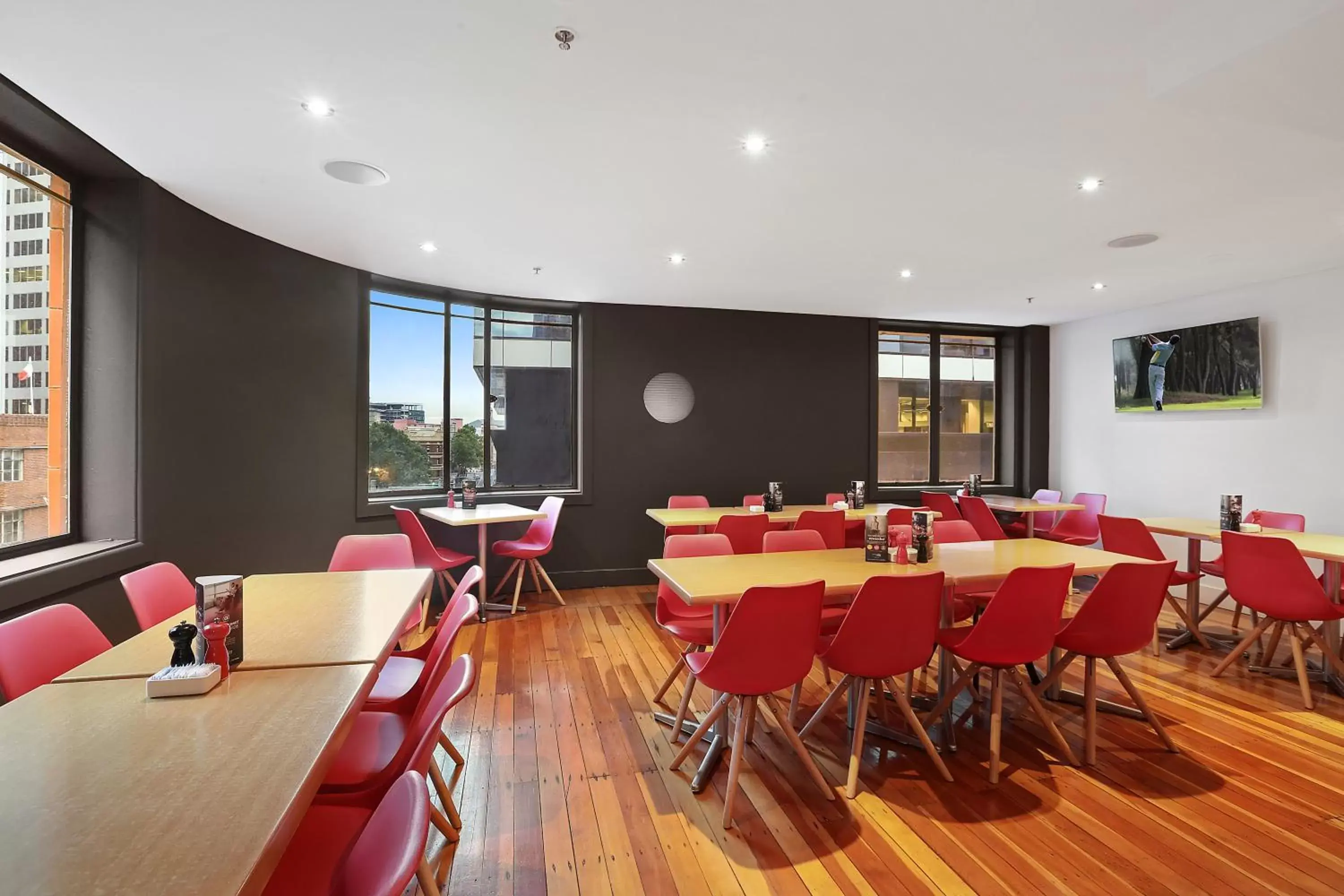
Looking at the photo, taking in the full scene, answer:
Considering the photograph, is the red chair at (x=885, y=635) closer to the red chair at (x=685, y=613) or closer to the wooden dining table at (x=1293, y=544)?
the red chair at (x=685, y=613)

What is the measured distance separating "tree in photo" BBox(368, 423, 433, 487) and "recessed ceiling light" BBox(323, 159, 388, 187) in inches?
105

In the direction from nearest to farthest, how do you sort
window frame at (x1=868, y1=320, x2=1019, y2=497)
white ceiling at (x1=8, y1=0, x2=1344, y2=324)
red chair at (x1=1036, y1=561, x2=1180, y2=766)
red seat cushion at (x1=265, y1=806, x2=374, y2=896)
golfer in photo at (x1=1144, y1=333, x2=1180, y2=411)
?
red seat cushion at (x1=265, y1=806, x2=374, y2=896) < white ceiling at (x1=8, y1=0, x2=1344, y2=324) < red chair at (x1=1036, y1=561, x2=1180, y2=766) < golfer in photo at (x1=1144, y1=333, x2=1180, y2=411) < window frame at (x1=868, y1=320, x2=1019, y2=497)

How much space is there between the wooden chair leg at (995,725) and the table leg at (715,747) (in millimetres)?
1182

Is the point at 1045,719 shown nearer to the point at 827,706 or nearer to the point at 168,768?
the point at 827,706

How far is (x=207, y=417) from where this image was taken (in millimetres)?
3830

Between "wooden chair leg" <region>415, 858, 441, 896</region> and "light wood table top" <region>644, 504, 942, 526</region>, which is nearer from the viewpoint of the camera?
"wooden chair leg" <region>415, 858, 441, 896</region>

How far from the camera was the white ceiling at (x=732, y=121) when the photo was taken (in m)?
2.05

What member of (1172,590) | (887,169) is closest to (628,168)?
(887,169)

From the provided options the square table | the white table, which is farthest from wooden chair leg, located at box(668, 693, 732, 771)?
the square table

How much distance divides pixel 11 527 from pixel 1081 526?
8.08m

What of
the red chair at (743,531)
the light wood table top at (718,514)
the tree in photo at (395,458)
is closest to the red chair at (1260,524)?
the light wood table top at (718,514)

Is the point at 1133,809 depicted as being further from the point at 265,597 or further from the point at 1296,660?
the point at 265,597

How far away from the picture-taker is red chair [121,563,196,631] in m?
2.45

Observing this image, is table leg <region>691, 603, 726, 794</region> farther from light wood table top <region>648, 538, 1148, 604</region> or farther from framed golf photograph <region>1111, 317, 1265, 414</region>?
framed golf photograph <region>1111, 317, 1265, 414</region>
